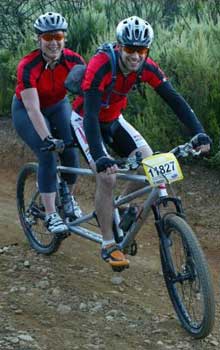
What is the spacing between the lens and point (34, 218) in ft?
18.4

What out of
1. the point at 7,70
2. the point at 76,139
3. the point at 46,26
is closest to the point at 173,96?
the point at 76,139

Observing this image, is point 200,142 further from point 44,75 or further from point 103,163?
point 44,75

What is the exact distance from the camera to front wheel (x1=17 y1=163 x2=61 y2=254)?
214 inches

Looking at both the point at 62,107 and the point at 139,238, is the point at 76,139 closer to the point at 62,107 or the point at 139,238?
the point at 62,107

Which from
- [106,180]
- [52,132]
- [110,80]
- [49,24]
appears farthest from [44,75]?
[106,180]

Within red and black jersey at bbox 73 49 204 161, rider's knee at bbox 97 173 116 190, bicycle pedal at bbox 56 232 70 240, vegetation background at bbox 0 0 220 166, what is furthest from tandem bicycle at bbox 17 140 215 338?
vegetation background at bbox 0 0 220 166

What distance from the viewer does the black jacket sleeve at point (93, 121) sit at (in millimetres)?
4188

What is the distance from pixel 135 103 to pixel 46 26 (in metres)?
3.05

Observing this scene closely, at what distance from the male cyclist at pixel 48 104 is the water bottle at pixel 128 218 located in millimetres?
627

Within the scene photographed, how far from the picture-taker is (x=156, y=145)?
7211mm

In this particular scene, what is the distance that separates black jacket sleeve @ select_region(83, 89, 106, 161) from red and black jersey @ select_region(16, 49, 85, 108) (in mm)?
722

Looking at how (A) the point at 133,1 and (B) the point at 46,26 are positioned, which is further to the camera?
(A) the point at 133,1

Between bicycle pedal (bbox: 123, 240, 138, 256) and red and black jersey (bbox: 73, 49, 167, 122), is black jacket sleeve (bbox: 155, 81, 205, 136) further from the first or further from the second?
bicycle pedal (bbox: 123, 240, 138, 256)

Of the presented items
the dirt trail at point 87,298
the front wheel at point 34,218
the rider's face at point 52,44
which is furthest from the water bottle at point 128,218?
the rider's face at point 52,44
